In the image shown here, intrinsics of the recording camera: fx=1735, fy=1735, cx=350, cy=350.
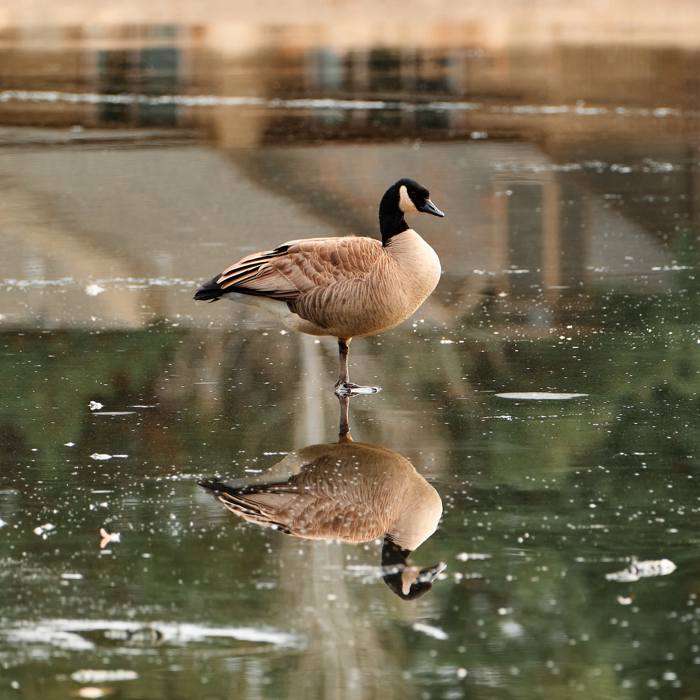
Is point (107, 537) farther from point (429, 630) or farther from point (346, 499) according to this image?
point (429, 630)

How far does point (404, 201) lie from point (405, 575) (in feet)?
11.2

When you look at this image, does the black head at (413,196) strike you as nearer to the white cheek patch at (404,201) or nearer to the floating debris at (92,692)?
the white cheek patch at (404,201)

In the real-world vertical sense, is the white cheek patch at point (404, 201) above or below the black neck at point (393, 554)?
above

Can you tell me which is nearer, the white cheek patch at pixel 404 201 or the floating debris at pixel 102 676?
the floating debris at pixel 102 676

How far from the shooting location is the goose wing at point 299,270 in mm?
8453

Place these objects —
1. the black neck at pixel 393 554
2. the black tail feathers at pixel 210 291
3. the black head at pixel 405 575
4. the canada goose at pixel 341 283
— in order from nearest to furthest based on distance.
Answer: the black head at pixel 405 575 → the black neck at pixel 393 554 → the canada goose at pixel 341 283 → the black tail feathers at pixel 210 291

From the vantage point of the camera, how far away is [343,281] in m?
8.42

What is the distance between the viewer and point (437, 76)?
25438 mm

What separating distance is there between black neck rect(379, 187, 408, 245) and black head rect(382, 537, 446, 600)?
9.76ft

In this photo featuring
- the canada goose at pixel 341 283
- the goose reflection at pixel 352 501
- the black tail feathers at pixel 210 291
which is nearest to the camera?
the goose reflection at pixel 352 501

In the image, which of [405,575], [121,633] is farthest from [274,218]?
[121,633]

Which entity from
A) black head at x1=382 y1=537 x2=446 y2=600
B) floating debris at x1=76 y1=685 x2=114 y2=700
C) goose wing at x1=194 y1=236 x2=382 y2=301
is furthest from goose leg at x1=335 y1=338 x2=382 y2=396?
floating debris at x1=76 y1=685 x2=114 y2=700

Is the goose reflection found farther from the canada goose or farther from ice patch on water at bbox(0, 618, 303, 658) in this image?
the canada goose

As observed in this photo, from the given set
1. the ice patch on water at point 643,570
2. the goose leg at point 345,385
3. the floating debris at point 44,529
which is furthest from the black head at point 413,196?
the ice patch on water at point 643,570
